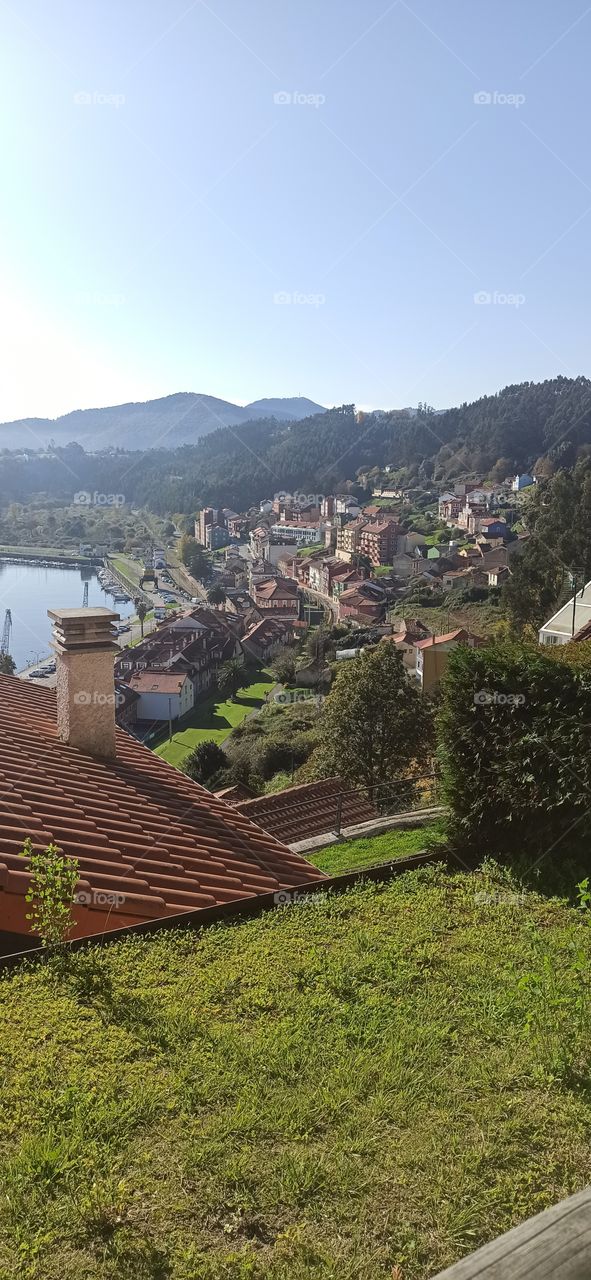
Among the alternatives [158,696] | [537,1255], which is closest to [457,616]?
[158,696]

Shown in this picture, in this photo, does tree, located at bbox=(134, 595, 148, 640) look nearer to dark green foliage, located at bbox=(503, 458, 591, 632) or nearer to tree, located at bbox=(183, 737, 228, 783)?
tree, located at bbox=(183, 737, 228, 783)

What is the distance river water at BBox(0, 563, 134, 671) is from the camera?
212 feet

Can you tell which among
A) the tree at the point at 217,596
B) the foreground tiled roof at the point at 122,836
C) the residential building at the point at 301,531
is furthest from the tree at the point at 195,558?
the foreground tiled roof at the point at 122,836

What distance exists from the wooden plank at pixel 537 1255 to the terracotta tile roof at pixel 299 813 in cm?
832

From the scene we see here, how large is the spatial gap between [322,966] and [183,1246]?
160cm

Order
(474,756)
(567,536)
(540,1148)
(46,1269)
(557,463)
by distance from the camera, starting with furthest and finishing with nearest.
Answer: (557,463) < (567,536) < (474,756) < (540,1148) < (46,1269)

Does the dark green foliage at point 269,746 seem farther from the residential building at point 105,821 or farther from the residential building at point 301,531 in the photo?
the residential building at point 301,531

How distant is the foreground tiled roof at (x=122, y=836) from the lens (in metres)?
3.91

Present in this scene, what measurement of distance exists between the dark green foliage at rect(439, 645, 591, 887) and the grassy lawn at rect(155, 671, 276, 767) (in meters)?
29.6

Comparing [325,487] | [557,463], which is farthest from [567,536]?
[325,487]

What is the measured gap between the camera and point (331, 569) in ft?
258

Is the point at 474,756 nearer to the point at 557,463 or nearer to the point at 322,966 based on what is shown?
the point at 322,966

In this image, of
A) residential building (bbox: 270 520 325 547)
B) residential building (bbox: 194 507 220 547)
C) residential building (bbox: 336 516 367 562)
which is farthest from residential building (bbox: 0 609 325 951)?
residential building (bbox: 194 507 220 547)

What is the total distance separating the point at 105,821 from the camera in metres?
4.77
